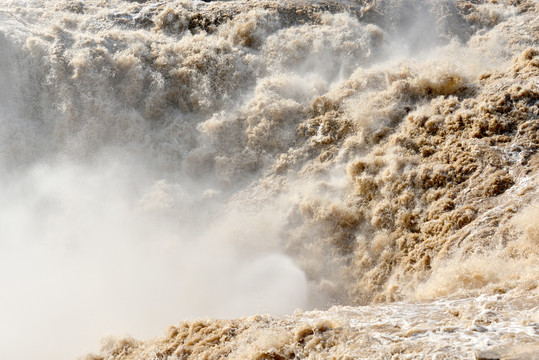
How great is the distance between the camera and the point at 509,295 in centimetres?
459

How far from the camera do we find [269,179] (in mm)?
8906

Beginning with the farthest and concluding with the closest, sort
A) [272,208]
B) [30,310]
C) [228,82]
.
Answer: [228,82] < [272,208] < [30,310]

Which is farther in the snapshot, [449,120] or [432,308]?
[449,120]

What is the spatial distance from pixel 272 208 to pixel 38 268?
3.90 m

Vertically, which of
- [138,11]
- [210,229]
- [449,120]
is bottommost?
[210,229]

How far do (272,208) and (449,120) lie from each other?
125 inches

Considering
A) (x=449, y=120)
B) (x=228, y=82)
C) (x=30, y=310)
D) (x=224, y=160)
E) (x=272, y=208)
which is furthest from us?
(x=228, y=82)

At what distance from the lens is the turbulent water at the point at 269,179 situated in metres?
5.24

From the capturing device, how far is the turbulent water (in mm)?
5238

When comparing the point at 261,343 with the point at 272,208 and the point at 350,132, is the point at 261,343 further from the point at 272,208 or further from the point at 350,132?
the point at 350,132

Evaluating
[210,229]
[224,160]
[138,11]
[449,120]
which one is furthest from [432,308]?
[138,11]

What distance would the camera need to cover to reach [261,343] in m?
4.54

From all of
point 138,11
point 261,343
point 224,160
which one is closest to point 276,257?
point 224,160

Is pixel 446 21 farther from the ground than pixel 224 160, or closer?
farther from the ground
